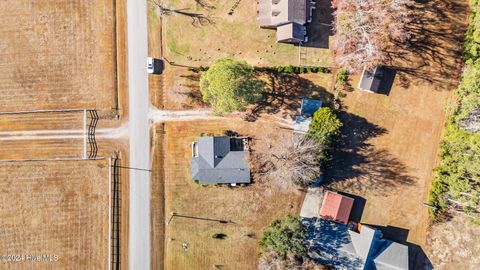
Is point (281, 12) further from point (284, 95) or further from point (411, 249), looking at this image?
point (411, 249)

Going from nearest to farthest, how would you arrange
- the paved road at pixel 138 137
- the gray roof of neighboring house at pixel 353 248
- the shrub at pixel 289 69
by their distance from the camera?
the gray roof of neighboring house at pixel 353 248
the shrub at pixel 289 69
the paved road at pixel 138 137

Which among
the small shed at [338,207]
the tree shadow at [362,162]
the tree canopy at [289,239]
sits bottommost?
the tree canopy at [289,239]

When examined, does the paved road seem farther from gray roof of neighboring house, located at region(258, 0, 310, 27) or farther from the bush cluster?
the bush cluster

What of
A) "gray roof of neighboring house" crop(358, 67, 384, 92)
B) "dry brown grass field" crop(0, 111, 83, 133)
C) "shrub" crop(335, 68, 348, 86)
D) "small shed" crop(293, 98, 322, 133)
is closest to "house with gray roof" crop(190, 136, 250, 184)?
"small shed" crop(293, 98, 322, 133)

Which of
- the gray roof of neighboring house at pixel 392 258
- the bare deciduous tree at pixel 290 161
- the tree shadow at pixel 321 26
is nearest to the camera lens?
the bare deciduous tree at pixel 290 161

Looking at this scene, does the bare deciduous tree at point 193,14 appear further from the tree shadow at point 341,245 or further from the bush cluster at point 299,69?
the tree shadow at point 341,245

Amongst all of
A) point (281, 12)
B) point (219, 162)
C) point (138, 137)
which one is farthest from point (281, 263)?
point (281, 12)

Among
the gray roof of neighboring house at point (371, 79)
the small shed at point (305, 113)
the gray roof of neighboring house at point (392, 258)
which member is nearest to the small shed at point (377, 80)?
the gray roof of neighboring house at point (371, 79)
